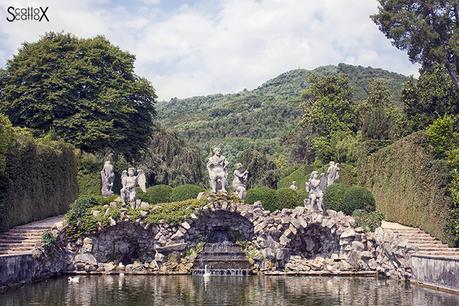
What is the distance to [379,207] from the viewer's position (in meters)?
34.7

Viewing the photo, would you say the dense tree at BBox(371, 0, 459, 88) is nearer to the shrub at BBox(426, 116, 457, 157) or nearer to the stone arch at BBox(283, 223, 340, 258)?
the shrub at BBox(426, 116, 457, 157)

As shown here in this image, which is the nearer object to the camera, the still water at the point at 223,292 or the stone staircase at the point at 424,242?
the still water at the point at 223,292

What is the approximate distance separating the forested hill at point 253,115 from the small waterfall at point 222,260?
37538mm

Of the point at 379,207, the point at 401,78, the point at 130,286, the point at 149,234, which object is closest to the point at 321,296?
the point at 130,286

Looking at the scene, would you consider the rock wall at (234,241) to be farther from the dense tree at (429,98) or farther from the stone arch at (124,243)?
the dense tree at (429,98)

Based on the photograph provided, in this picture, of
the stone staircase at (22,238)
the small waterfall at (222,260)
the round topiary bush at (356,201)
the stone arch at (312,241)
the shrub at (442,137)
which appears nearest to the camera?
the stone staircase at (22,238)

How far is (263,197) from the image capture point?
30.3m

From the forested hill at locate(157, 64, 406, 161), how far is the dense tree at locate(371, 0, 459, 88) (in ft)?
88.6

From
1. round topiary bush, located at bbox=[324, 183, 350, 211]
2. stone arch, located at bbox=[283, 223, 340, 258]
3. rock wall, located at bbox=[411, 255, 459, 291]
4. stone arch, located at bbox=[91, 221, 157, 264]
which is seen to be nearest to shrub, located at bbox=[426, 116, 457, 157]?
round topiary bush, located at bbox=[324, 183, 350, 211]

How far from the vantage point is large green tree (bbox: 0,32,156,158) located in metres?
42.3

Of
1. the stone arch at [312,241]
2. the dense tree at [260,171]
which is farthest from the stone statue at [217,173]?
the dense tree at [260,171]

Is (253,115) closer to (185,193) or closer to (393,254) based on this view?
(185,193)

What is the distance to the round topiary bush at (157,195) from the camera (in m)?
33.2

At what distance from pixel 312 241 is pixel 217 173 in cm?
554
